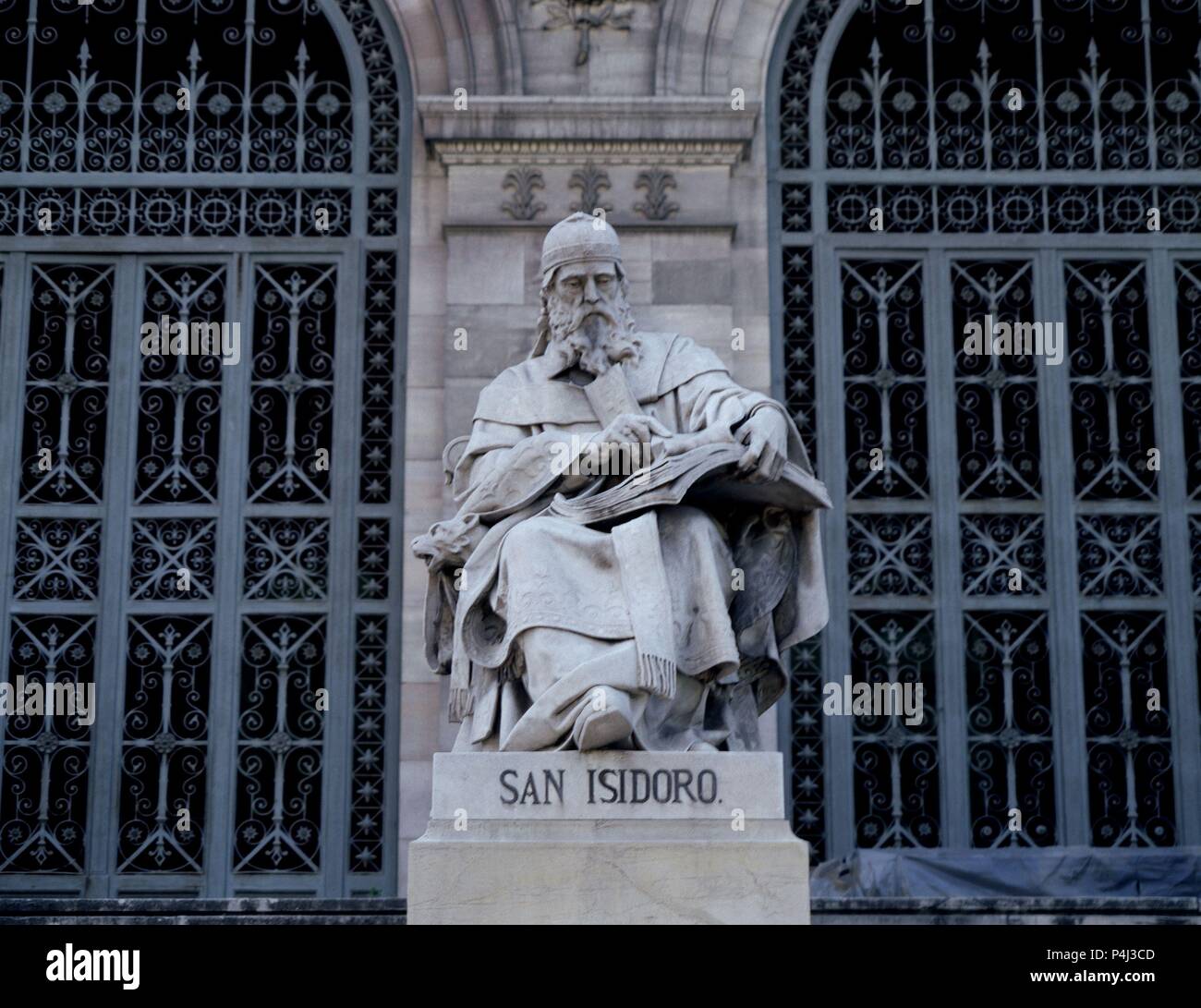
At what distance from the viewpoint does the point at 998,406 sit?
13.9 m

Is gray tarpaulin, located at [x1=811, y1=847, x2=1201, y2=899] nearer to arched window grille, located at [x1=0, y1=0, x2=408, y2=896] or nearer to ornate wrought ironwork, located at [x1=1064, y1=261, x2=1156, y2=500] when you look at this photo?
ornate wrought ironwork, located at [x1=1064, y1=261, x2=1156, y2=500]

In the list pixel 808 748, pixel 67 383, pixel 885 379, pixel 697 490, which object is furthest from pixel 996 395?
pixel 67 383

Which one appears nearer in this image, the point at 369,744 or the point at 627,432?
the point at 627,432

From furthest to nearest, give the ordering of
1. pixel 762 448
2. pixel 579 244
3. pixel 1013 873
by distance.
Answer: pixel 1013 873, pixel 579 244, pixel 762 448

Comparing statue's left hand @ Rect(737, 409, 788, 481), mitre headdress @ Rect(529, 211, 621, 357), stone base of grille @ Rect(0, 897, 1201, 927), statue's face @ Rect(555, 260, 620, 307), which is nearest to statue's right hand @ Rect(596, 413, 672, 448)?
statue's left hand @ Rect(737, 409, 788, 481)

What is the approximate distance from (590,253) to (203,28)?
4686mm

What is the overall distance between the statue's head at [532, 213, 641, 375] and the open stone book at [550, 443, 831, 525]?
0.86 metres

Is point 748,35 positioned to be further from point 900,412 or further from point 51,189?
point 51,189

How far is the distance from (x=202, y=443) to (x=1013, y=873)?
16.3 ft

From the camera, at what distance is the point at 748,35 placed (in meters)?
14.4

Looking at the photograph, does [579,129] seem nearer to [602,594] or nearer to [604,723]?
[602,594]

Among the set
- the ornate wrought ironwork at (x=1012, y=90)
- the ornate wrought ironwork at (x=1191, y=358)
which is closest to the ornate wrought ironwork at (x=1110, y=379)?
the ornate wrought ironwork at (x=1191, y=358)
